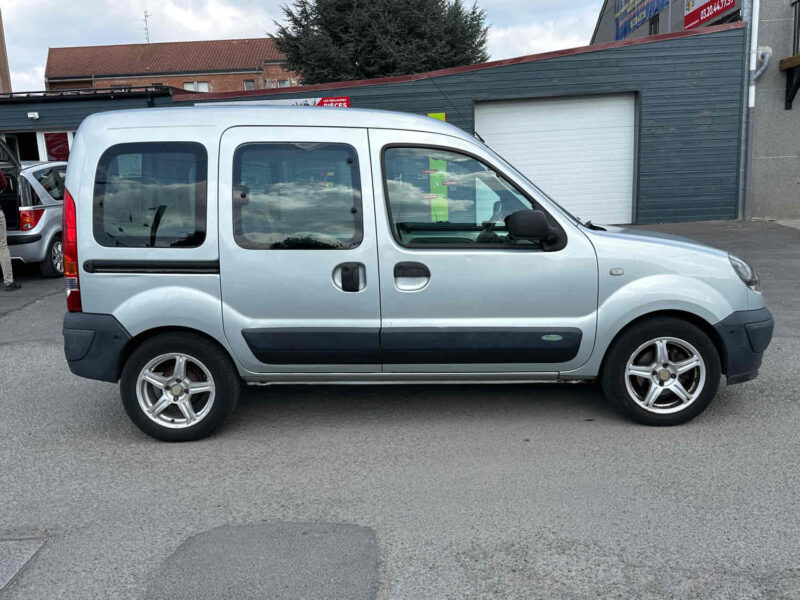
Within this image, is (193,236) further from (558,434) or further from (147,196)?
(558,434)

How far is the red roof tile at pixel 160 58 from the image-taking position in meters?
65.9

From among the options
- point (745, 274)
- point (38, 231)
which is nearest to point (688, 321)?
point (745, 274)

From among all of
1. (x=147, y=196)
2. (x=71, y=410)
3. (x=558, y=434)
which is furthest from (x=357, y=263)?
(x=71, y=410)

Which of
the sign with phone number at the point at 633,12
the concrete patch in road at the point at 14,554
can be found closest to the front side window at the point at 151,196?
the concrete patch in road at the point at 14,554

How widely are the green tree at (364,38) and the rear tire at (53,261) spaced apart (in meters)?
15.0

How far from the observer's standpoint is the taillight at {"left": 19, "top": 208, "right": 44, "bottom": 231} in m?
10.2

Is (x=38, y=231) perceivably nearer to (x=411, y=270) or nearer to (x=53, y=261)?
(x=53, y=261)

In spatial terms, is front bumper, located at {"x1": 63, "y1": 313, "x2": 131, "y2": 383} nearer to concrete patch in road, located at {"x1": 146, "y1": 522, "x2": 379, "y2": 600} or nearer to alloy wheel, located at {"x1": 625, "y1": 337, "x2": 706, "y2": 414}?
concrete patch in road, located at {"x1": 146, "y1": 522, "x2": 379, "y2": 600}

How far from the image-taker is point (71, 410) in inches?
206

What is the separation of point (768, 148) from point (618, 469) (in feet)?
42.5

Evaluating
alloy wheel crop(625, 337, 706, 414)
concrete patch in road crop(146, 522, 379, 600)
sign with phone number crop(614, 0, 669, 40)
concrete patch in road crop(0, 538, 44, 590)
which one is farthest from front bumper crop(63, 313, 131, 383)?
sign with phone number crop(614, 0, 669, 40)

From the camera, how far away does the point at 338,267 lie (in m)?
4.35

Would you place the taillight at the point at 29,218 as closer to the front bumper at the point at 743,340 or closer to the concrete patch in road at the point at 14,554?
the concrete patch in road at the point at 14,554

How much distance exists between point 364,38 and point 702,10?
37.3ft
